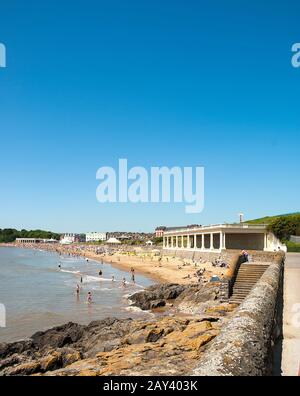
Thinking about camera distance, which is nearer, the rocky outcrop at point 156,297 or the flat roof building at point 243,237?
the rocky outcrop at point 156,297

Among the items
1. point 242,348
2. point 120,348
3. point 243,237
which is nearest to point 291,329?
point 120,348

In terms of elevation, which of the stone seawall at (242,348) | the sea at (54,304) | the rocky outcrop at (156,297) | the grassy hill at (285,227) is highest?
the grassy hill at (285,227)

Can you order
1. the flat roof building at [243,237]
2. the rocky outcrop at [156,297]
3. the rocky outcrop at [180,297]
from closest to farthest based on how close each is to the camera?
the rocky outcrop at [180,297], the rocky outcrop at [156,297], the flat roof building at [243,237]

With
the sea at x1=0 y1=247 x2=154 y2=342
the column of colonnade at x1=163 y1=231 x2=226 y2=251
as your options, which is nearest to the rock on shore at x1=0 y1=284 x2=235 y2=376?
the sea at x1=0 y1=247 x2=154 y2=342

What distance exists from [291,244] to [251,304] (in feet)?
121

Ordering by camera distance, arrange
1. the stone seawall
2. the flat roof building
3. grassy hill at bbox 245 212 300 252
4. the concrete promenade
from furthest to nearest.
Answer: the flat roof building → grassy hill at bbox 245 212 300 252 → the concrete promenade → the stone seawall

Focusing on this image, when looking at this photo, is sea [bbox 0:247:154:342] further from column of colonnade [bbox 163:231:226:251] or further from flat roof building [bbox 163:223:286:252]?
flat roof building [bbox 163:223:286:252]

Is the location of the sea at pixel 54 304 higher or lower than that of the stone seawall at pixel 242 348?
lower

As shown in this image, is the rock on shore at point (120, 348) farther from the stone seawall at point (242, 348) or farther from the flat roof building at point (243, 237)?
the flat roof building at point (243, 237)

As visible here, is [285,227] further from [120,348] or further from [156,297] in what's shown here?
[120,348]

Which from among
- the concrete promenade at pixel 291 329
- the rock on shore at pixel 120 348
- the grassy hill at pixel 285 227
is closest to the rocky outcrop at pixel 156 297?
the rock on shore at pixel 120 348

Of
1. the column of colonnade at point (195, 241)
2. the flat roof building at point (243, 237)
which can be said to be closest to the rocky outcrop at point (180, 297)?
the flat roof building at point (243, 237)

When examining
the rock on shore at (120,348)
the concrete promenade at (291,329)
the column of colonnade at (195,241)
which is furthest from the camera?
the column of colonnade at (195,241)
